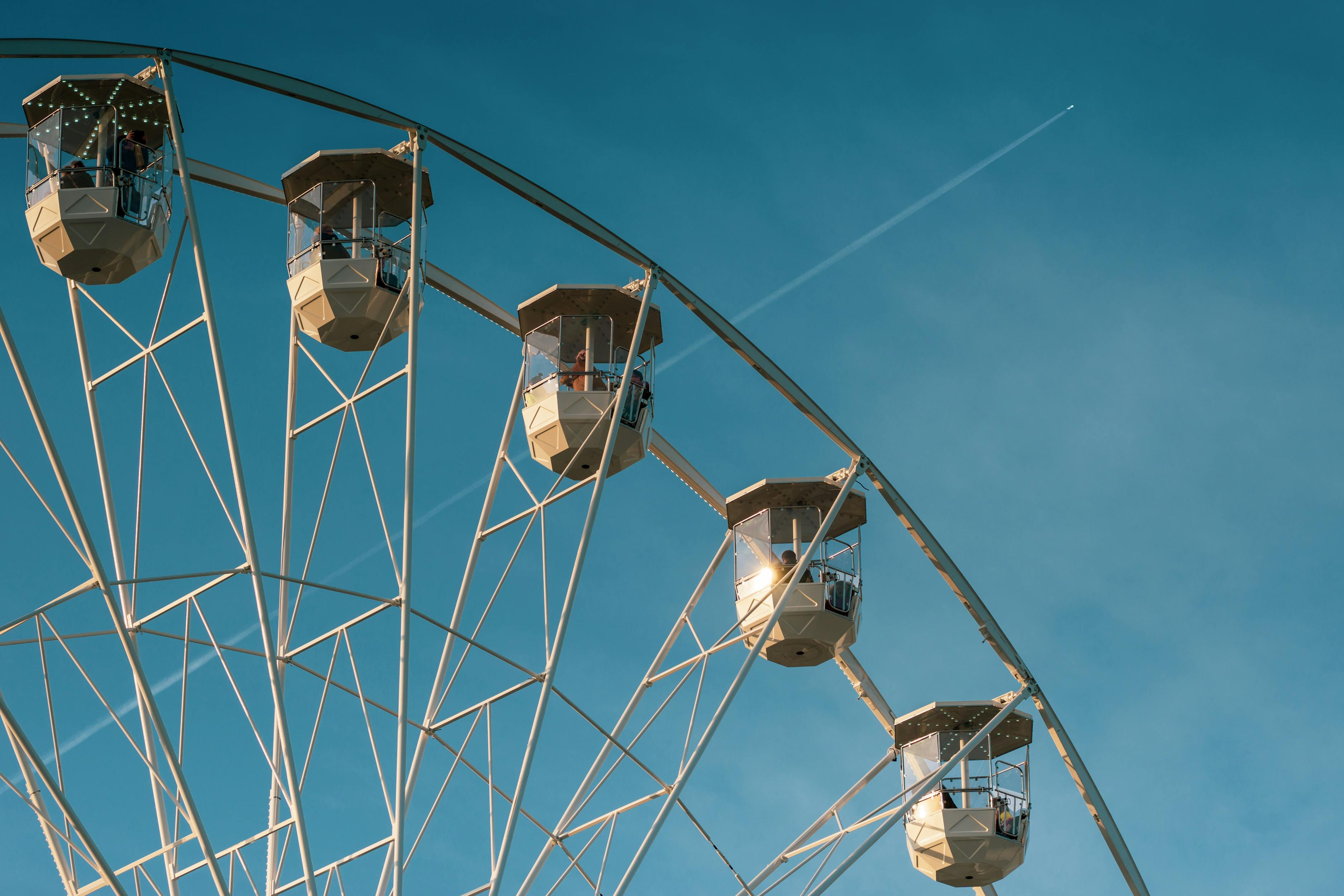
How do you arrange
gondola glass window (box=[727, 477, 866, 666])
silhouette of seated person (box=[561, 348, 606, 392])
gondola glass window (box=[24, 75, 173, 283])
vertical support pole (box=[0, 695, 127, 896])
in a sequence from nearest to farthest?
vertical support pole (box=[0, 695, 127, 896]), gondola glass window (box=[24, 75, 173, 283]), silhouette of seated person (box=[561, 348, 606, 392]), gondola glass window (box=[727, 477, 866, 666])

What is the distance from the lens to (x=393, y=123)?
25.9 meters

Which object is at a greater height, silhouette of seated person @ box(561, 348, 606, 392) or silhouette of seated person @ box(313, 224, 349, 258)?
silhouette of seated person @ box(313, 224, 349, 258)

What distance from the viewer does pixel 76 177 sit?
2583 centimetres

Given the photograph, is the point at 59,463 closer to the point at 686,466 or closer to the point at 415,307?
the point at 415,307

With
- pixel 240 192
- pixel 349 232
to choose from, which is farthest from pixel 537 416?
pixel 240 192

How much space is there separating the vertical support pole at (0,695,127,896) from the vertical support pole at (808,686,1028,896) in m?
14.9

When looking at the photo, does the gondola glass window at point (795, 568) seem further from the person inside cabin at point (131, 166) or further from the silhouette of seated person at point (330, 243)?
the person inside cabin at point (131, 166)

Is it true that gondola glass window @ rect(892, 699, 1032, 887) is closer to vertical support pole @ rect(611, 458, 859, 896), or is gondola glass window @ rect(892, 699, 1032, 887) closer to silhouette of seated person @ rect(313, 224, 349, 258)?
vertical support pole @ rect(611, 458, 859, 896)

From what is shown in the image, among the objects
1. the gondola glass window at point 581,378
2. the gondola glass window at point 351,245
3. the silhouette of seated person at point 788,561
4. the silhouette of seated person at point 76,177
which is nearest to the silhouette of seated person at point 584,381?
the gondola glass window at point 581,378

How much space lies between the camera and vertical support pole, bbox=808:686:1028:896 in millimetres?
32750

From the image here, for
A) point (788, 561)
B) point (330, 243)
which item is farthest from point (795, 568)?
point (330, 243)

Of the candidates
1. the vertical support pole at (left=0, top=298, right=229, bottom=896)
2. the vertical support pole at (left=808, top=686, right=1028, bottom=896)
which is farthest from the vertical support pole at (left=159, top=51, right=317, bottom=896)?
the vertical support pole at (left=808, top=686, right=1028, bottom=896)

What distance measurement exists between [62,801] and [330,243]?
11.0m

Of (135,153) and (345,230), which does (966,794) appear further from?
(135,153)
